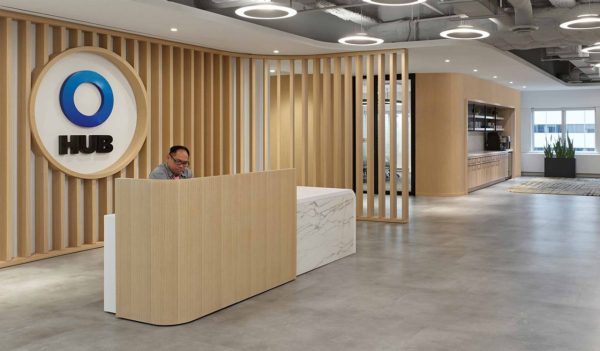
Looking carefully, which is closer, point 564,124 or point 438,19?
point 438,19

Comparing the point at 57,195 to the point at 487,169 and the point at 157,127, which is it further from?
the point at 487,169

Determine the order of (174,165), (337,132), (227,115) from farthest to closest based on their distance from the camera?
(337,132) → (227,115) → (174,165)

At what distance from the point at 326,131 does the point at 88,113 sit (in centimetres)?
433

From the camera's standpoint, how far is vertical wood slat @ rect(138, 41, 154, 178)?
8758 millimetres

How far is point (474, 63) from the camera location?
1279 cm

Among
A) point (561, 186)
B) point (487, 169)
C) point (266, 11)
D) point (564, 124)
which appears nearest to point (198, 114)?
point (266, 11)

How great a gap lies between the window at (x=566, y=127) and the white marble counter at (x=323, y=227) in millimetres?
15985

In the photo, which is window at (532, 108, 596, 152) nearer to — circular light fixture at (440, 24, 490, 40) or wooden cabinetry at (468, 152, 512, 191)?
wooden cabinetry at (468, 152, 512, 191)

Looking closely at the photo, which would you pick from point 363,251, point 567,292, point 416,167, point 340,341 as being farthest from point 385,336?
point 416,167

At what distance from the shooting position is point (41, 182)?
24.6ft

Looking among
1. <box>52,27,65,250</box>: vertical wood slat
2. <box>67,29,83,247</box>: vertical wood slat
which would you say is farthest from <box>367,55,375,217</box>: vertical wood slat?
<box>52,27,65,250</box>: vertical wood slat

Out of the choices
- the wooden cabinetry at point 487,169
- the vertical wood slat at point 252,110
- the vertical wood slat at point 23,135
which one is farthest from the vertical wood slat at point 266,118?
the wooden cabinetry at point 487,169

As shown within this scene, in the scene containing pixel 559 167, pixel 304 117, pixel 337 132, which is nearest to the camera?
pixel 337 132

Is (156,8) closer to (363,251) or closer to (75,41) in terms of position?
(75,41)
